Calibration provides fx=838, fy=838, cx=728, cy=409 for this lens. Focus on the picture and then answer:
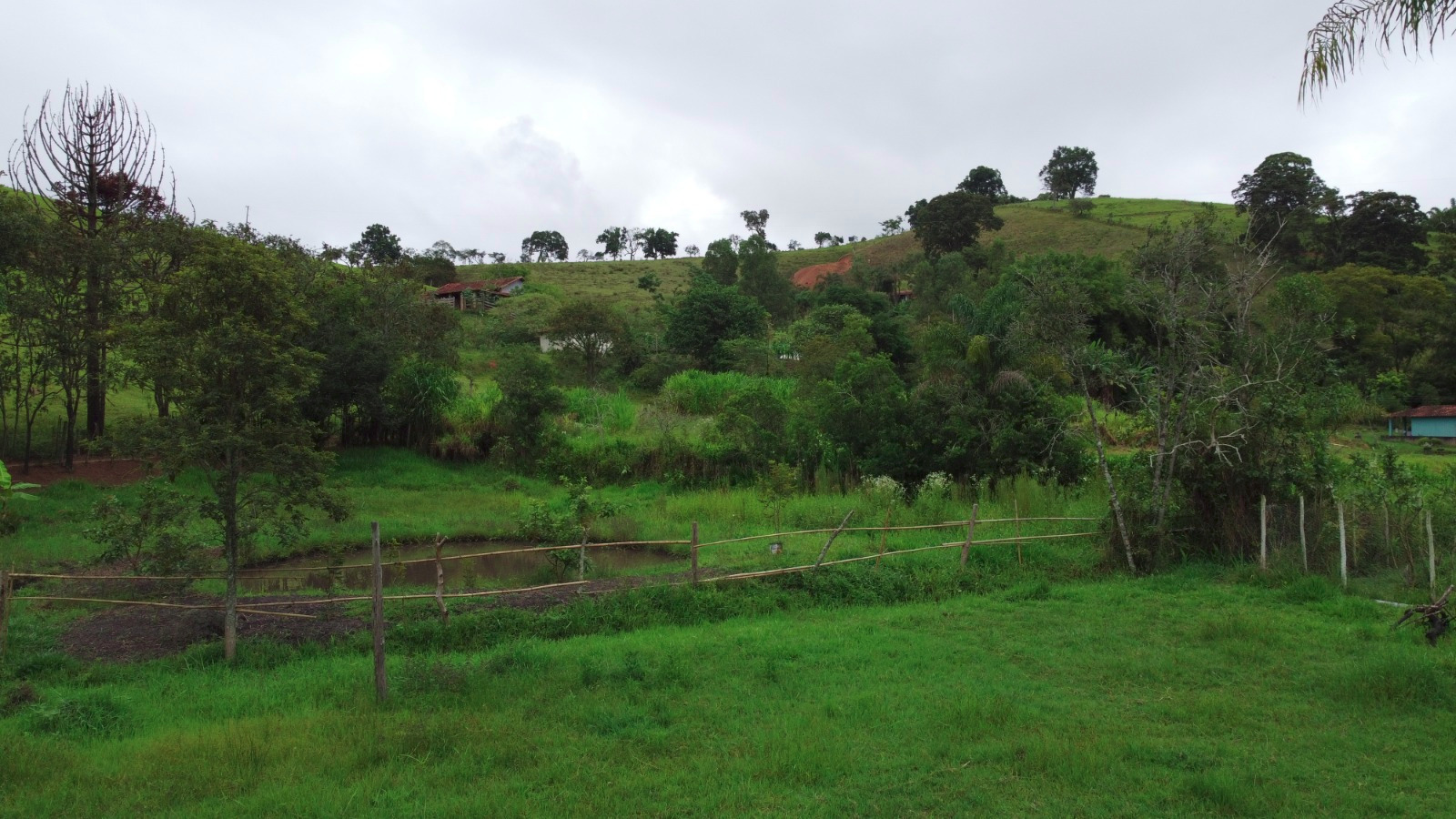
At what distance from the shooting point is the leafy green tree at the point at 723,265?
60.1 meters

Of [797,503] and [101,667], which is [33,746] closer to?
[101,667]

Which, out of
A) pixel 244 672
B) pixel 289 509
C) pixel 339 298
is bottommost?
pixel 244 672

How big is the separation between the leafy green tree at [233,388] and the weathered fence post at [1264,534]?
11522mm

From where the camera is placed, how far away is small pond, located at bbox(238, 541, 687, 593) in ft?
40.0

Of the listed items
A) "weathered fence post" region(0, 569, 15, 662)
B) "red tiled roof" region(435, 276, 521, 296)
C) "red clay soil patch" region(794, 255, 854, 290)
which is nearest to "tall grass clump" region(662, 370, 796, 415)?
"weathered fence post" region(0, 569, 15, 662)

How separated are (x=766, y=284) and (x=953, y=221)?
1726 cm

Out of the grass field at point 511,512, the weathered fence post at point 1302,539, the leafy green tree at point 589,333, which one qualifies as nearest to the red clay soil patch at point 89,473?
the grass field at point 511,512

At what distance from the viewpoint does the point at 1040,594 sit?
10844 millimetres

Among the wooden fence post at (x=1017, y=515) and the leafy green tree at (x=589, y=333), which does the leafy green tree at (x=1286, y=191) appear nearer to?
the leafy green tree at (x=589, y=333)

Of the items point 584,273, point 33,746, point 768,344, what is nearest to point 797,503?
point 33,746

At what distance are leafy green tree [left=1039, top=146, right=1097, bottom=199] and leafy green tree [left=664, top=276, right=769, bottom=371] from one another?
69.9 meters

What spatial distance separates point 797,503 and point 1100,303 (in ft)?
73.5

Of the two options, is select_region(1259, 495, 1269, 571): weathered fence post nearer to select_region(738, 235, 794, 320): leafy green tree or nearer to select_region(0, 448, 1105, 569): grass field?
select_region(0, 448, 1105, 569): grass field

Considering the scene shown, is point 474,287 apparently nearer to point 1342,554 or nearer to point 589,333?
point 589,333
